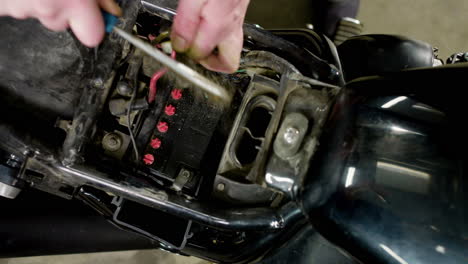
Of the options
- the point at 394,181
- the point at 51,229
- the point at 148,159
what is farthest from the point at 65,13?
the point at 51,229

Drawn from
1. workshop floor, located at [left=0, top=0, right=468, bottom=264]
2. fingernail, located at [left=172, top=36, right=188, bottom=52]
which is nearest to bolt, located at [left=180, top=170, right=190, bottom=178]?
fingernail, located at [left=172, top=36, right=188, bottom=52]

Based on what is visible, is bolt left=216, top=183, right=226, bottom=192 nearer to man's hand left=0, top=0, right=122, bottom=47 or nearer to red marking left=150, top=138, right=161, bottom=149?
red marking left=150, top=138, right=161, bottom=149

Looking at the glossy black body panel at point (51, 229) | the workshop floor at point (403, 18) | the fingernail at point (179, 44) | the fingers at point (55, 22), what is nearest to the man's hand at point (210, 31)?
the fingernail at point (179, 44)

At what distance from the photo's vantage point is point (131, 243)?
43.6 inches

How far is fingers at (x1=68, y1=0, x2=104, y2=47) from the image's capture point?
0.53 meters

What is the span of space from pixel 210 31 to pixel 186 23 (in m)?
0.05

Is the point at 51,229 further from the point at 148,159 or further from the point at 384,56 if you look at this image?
the point at 384,56

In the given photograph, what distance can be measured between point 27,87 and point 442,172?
2.67 feet

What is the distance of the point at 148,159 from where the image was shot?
86 centimetres

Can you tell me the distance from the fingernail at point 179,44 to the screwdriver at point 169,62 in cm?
4

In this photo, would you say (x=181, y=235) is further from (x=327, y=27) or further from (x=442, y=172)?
(x=327, y=27)

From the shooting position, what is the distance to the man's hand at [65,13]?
20.5 inches

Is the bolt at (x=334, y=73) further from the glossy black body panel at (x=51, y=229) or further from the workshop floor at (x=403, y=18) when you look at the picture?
the workshop floor at (x=403, y=18)

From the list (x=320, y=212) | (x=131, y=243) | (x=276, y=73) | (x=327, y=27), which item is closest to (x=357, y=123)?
(x=320, y=212)
